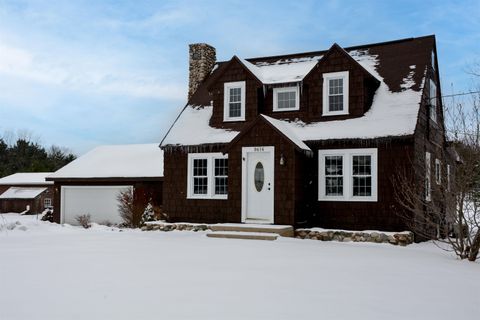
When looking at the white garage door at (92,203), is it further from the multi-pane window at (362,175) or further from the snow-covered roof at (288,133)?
the multi-pane window at (362,175)

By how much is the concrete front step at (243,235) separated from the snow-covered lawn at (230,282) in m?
1.09

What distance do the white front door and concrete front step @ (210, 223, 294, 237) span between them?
52cm

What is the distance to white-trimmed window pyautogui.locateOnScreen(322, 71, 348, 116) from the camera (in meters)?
16.2

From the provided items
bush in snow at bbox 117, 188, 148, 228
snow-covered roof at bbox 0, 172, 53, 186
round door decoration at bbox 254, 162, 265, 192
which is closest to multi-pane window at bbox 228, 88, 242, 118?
round door decoration at bbox 254, 162, 265, 192

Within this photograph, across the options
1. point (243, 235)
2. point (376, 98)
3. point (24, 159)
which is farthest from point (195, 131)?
point (24, 159)

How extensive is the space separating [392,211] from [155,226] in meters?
7.82

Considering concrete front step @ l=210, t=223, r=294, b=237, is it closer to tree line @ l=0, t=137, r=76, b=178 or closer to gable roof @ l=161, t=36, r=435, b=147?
gable roof @ l=161, t=36, r=435, b=147

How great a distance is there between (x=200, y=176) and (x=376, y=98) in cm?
633

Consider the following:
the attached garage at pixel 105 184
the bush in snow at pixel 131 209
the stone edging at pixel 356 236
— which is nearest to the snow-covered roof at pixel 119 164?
the attached garage at pixel 105 184

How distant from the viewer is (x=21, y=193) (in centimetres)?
3591

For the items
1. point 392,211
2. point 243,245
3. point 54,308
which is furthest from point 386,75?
point 54,308

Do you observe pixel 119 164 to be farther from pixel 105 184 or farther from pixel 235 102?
pixel 235 102

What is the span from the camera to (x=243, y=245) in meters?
12.8

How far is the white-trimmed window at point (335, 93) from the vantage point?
53.2 feet
